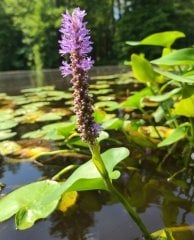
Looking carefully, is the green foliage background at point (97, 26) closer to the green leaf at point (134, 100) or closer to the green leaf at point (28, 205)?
the green leaf at point (134, 100)

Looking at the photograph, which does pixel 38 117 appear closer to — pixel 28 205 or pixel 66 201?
pixel 66 201

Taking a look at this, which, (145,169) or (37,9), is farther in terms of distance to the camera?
(37,9)

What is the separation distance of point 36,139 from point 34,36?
12.8 m

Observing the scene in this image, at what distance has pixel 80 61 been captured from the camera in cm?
58

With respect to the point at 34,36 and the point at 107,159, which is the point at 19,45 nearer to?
the point at 34,36

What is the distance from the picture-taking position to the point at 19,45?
16.2 m

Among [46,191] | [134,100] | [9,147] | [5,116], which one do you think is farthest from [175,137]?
[5,116]

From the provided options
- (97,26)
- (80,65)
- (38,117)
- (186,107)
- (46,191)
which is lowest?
(38,117)

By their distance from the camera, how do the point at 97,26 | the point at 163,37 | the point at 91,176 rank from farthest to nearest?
the point at 97,26, the point at 163,37, the point at 91,176

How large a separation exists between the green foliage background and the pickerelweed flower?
11922mm

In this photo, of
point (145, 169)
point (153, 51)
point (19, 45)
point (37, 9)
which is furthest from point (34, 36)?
point (145, 169)

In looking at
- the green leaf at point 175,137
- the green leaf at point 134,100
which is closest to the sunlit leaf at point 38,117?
the green leaf at point 134,100

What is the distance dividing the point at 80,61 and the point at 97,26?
14.8 meters

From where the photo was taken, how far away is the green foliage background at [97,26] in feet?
44.6
